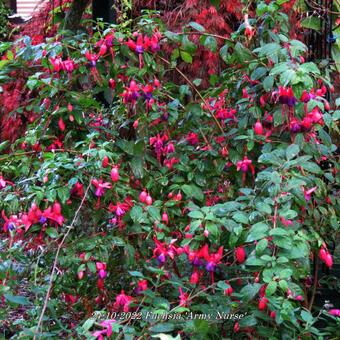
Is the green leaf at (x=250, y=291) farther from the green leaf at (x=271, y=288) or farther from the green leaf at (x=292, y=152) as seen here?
the green leaf at (x=292, y=152)

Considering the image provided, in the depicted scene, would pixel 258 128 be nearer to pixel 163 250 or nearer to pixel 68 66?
pixel 163 250

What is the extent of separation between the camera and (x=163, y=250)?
1296 millimetres

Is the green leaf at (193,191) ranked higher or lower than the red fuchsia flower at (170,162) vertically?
lower

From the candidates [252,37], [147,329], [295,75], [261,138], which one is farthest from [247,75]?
[147,329]

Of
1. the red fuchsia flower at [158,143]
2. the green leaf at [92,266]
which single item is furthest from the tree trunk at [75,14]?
the green leaf at [92,266]

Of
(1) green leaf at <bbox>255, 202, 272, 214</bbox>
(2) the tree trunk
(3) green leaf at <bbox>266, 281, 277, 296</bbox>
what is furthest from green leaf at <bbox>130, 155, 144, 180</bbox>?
(2) the tree trunk

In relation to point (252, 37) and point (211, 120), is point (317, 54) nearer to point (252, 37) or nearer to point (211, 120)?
point (252, 37)

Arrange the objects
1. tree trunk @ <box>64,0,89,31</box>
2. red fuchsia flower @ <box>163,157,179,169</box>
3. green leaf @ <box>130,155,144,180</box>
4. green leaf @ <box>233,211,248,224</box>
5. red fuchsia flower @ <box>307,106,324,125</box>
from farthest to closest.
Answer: tree trunk @ <box>64,0,89,31</box>, red fuchsia flower @ <box>163,157,179,169</box>, green leaf @ <box>130,155,144,180</box>, red fuchsia flower @ <box>307,106,324,125</box>, green leaf @ <box>233,211,248,224</box>

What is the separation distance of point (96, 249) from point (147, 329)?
1.13ft

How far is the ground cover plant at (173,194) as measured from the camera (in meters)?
1.13

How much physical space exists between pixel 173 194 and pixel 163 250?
250 mm

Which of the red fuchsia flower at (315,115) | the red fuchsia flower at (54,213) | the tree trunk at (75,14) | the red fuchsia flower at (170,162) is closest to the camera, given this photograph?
the red fuchsia flower at (54,213)

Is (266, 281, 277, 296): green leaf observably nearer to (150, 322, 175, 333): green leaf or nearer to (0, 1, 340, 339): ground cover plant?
(0, 1, 340, 339): ground cover plant

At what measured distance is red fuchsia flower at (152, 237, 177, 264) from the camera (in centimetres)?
126
